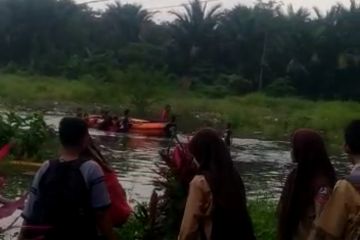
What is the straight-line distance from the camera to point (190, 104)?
1950 inches

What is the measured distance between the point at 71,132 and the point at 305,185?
127 centimetres

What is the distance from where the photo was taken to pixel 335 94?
55.8 metres

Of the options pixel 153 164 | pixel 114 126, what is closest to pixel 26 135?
pixel 153 164

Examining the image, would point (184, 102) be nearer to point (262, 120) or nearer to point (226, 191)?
point (262, 120)

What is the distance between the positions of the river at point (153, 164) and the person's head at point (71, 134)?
5.67m

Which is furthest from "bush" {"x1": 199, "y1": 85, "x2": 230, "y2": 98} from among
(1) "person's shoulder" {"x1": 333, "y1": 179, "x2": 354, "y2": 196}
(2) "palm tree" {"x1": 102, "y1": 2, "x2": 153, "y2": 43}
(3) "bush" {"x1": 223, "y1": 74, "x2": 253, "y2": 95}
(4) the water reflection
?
(1) "person's shoulder" {"x1": 333, "y1": 179, "x2": 354, "y2": 196}

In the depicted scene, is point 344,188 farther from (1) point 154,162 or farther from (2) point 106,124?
(2) point 106,124

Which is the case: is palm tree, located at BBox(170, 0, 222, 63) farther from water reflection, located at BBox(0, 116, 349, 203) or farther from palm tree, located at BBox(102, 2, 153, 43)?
water reflection, located at BBox(0, 116, 349, 203)

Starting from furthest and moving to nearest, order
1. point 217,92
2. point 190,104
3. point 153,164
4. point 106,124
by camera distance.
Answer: point 217,92 < point 190,104 < point 106,124 < point 153,164

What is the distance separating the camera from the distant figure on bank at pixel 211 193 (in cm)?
443

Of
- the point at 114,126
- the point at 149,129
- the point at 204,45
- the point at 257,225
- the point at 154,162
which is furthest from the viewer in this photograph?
the point at 204,45

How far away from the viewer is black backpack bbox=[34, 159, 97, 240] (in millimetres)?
4336

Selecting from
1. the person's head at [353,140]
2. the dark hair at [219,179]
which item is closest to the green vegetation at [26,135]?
the dark hair at [219,179]

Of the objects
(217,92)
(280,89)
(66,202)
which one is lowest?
(217,92)
